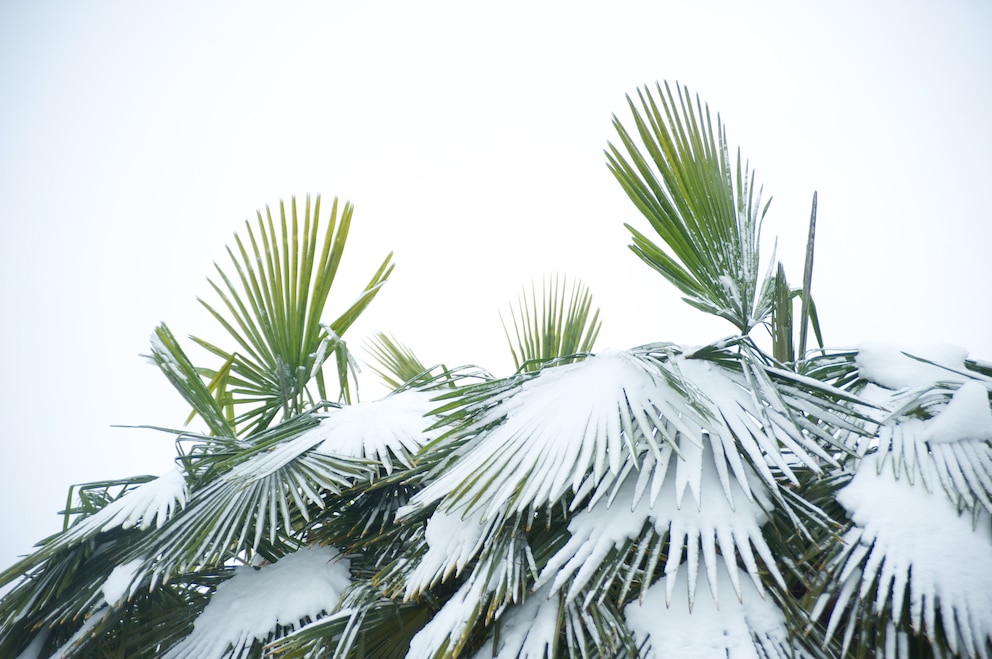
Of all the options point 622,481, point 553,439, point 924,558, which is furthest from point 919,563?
point 553,439

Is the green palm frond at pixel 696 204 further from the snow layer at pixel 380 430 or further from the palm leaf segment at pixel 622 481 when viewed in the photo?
the snow layer at pixel 380 430

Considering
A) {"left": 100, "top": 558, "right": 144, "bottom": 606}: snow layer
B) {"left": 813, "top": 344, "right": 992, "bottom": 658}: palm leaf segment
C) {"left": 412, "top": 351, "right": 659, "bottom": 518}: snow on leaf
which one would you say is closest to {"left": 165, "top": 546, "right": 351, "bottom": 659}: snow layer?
{"left": 100, "top": 558, "right": 144, "bottom": 606}: snow layer

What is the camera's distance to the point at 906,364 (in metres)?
1.05

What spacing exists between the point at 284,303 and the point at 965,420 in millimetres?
1494

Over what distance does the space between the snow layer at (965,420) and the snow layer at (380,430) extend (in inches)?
33.5

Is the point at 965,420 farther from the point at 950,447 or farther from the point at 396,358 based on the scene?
the point at 396,358

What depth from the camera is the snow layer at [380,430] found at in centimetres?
127

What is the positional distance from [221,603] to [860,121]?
51.9 feet

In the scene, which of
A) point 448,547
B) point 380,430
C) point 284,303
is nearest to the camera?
point 448,547

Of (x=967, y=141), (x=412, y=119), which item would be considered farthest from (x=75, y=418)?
(x=412, y=119)

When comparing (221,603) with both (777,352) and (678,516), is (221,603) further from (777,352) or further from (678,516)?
(777,352)

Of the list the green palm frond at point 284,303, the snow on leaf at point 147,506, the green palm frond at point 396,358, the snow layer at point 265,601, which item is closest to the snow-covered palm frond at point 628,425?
the snow layer at point 265,601

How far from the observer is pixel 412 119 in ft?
175

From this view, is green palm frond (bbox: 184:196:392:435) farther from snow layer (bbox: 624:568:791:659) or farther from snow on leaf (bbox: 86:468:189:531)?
snow layer (bbox: 624:568:791:659)
